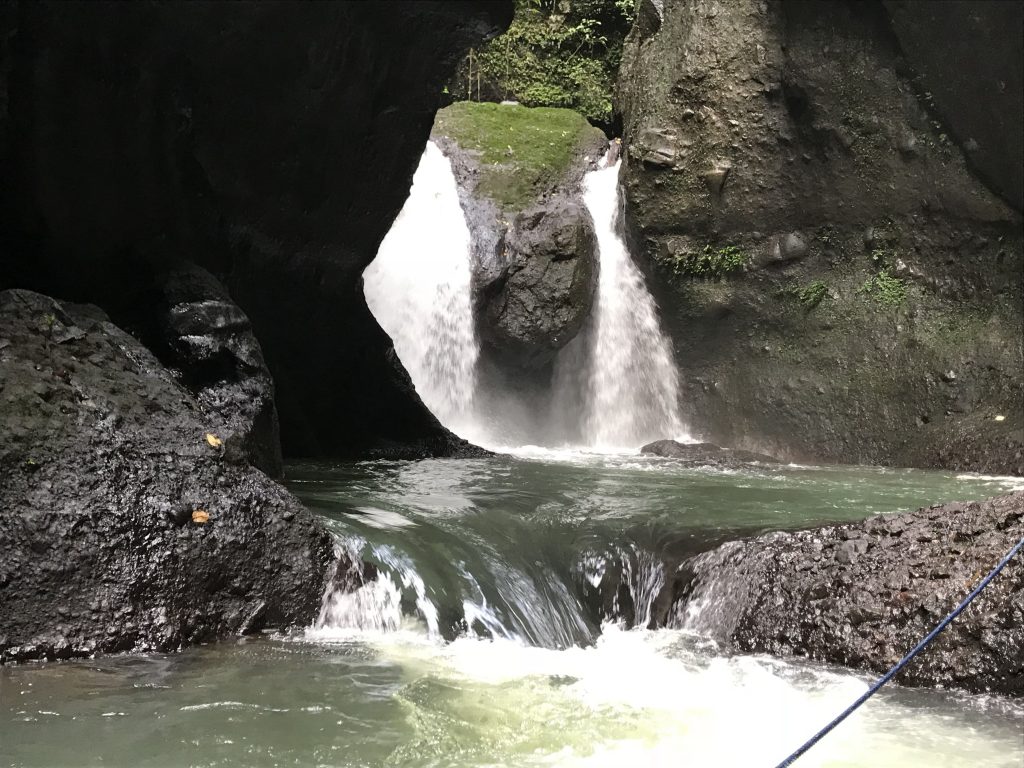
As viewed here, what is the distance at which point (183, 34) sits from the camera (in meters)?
6.24

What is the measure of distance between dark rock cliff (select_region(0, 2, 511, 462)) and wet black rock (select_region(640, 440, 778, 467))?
2.70 metres

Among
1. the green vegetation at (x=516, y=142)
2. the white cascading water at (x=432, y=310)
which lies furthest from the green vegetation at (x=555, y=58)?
the white cascading water at (x=432, y=310)

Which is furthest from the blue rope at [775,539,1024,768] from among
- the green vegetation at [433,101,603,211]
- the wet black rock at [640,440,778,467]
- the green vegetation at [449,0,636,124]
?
the green vegetation at [449,0,636,124]

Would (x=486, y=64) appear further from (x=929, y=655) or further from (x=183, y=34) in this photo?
(x=929, y=655)

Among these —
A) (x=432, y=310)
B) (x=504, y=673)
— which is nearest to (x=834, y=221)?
(x=432, y=310)

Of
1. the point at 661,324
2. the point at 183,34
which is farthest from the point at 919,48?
the point at 183,34

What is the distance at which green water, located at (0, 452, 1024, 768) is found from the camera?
9.90 feet

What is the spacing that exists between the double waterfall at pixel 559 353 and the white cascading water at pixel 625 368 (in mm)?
13

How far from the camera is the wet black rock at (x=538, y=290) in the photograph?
494 inches

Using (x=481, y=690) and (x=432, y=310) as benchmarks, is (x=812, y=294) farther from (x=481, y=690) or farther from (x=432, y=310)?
(x=481, y=690)

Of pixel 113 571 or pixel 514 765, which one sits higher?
pixel 113 571

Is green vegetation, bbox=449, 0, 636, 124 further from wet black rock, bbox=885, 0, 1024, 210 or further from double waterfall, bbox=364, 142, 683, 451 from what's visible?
wet black rock, bbox=885, 0, 1024, 210

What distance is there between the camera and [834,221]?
40.8ft

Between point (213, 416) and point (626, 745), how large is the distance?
3.70 meters
